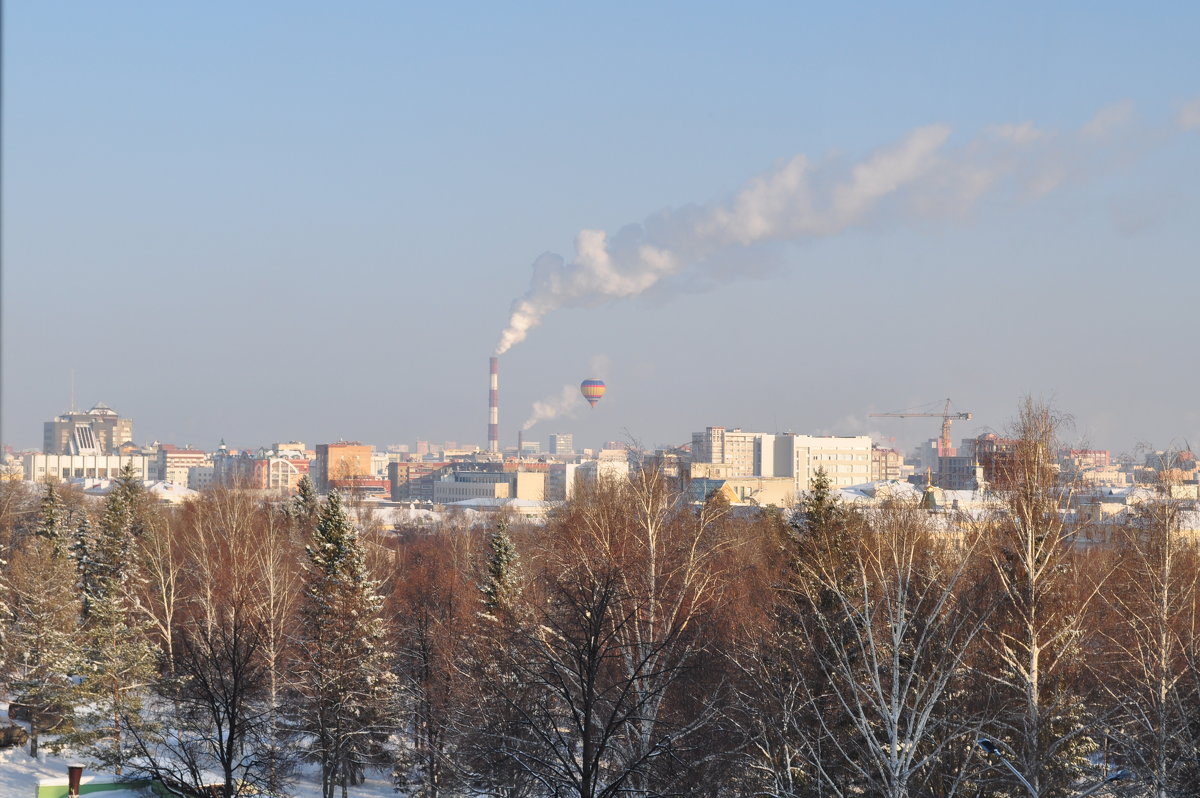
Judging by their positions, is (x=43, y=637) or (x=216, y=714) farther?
(x=43, y=637)

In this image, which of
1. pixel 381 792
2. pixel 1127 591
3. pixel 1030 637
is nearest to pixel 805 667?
pixel 1030 637

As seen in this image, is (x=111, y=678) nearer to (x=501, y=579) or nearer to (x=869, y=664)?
(x=501, y=579)

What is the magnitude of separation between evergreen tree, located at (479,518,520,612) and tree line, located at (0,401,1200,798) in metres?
0.11

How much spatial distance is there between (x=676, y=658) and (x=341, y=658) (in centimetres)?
974

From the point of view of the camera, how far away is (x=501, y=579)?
115 feet

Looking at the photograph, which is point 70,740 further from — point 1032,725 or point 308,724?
point 1032,725

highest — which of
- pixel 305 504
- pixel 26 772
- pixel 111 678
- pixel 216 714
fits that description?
pixel 305 504

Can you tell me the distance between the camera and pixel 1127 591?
1267 inches

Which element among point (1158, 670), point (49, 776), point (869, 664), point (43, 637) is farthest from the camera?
point (43, 637)

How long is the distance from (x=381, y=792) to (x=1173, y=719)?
24623 mm

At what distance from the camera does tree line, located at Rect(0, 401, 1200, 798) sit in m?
19.9

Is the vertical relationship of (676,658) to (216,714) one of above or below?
above

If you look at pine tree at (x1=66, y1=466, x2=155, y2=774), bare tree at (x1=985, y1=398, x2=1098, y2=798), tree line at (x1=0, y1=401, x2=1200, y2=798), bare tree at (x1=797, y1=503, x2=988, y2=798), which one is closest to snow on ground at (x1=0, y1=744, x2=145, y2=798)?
tree line at (x1=0, y1=401, x2=1200, y2=798)

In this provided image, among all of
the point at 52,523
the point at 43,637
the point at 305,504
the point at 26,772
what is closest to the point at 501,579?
the point at 26,772
